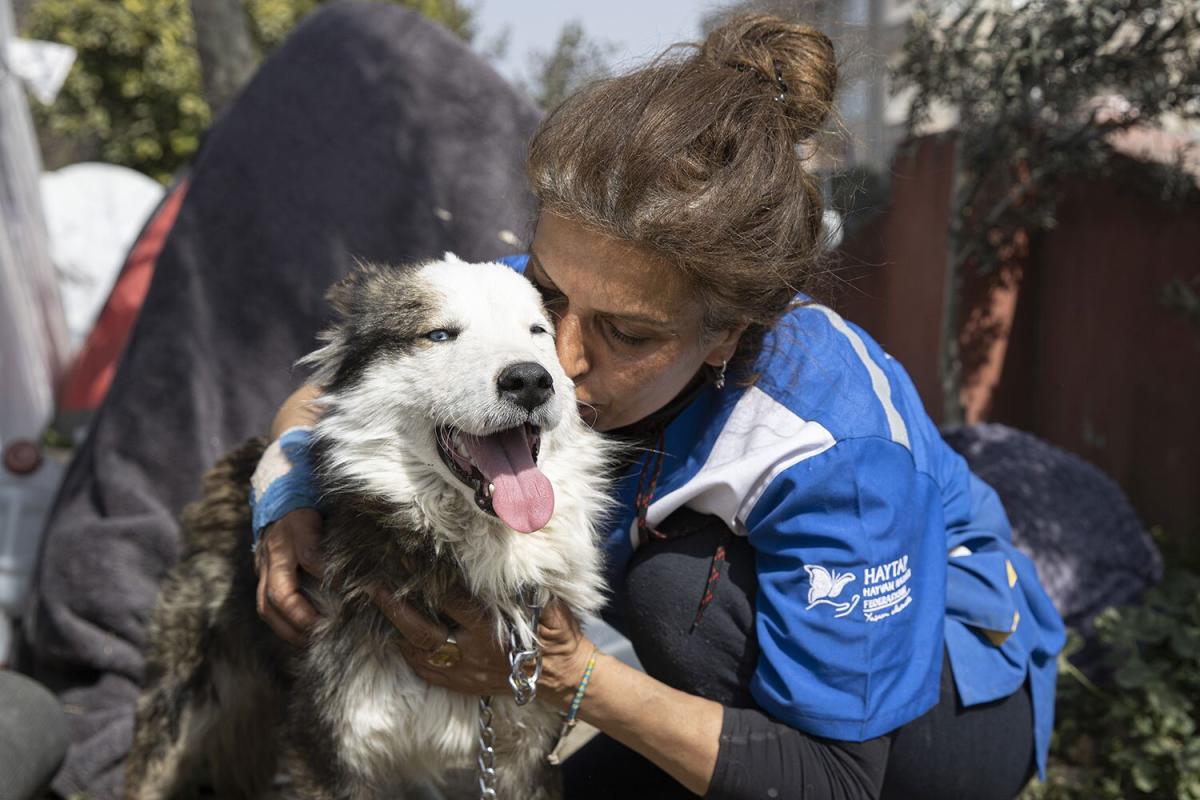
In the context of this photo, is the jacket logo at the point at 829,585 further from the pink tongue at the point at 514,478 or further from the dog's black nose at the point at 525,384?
the dog's black nose at the point at 525,384

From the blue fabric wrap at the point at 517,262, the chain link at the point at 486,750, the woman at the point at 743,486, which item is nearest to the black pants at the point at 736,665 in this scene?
the woman at the point at 743,486

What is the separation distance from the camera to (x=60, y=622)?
339 centimetres

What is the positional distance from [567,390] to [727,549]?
0.56m

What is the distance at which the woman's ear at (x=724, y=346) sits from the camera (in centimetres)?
218

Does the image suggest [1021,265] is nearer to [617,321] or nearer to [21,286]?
[617,321]

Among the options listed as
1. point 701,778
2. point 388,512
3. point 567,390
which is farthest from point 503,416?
point 701,778

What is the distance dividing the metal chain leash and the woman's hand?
3cm

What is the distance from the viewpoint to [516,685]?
207cm

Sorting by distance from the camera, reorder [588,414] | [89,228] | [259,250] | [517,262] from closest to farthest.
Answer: [588,414] < [517,262] < [259,250] < [89,228]

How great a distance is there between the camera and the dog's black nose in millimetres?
1917

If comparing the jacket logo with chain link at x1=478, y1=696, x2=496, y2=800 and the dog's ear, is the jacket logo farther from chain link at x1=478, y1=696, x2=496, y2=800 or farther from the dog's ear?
the dog's ear

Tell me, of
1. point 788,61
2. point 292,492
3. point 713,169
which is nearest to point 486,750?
point 292,492

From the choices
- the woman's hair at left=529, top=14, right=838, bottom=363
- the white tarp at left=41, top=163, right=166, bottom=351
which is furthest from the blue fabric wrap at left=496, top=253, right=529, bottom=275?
the white tarp at left=41, top=163, right=166, bottom=351

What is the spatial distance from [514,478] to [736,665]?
2.31ft
